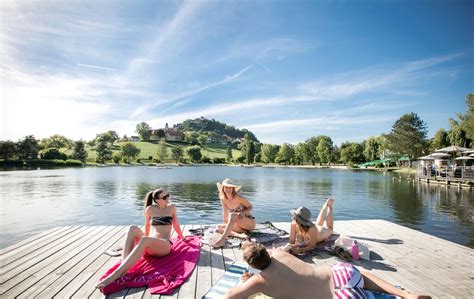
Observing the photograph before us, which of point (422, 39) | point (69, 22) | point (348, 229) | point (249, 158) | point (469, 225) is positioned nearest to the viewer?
point (348, 229)

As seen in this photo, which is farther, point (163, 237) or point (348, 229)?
point (348, 229)

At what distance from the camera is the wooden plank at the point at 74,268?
3.79 m

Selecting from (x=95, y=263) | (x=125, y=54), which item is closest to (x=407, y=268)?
(x=95, y=263)

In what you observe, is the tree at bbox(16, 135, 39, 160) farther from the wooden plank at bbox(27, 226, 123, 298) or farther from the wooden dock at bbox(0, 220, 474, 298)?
the wooden plank at bbox(27, 226, 123, 298)

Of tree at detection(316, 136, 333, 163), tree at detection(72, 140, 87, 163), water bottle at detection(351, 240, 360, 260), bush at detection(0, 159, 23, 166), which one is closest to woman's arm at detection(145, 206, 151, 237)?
water bottle at detection(351, 240, 360, 260)

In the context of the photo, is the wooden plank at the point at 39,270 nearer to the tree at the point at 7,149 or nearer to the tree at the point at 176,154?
the tree at the point at 7,149

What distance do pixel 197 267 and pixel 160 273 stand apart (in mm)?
708

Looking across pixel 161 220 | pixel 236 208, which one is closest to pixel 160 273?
pixel 161 220

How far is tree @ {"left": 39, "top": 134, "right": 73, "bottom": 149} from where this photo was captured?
93.3 meters

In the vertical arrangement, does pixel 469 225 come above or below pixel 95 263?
below

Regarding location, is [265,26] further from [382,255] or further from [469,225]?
[469,225]

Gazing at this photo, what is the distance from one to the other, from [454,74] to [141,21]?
3228 cm

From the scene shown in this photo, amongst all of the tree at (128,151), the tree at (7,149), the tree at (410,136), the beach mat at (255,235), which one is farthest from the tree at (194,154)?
the beach mat at (255,235)

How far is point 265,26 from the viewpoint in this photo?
15.9 m
